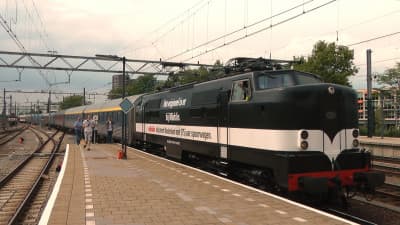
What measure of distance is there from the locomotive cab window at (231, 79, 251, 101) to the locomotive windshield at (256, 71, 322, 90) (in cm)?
40

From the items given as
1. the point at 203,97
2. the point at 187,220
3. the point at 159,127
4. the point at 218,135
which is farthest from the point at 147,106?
the point at 187,220

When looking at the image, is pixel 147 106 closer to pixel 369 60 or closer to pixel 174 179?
pixel 174 179

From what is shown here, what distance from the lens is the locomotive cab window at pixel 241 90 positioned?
11.2m

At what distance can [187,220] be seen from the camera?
7.86 m

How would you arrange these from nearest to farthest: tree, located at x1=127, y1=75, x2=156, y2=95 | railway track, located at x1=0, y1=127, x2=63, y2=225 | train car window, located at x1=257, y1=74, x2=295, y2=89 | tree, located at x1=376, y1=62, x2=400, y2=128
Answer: train car window, located at x1=257, y1=74, x2=295, y2=89 < railway track, located at x1=0, y1=127, x2=63, y2=225 < tree, located at x1=376, y1=62, x2=400, y2=128 < tree, located at x1=127, y1=75, x2=156, y2=95

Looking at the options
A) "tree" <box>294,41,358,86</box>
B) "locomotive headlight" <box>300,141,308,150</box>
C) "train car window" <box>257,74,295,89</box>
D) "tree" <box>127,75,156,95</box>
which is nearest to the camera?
"locomotive headlight" <box>300,141,308,150</box>

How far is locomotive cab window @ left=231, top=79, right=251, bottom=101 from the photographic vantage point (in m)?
11.2

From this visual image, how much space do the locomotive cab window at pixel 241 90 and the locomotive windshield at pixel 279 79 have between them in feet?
1.31

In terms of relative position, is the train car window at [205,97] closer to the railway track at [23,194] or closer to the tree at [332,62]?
the railway track at [23,194]

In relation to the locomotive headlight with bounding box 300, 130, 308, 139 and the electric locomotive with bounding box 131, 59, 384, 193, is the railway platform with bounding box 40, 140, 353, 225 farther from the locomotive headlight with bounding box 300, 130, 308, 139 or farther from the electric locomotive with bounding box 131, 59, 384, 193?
the locomotive headlight with bounding box 300, 130, 308, 139

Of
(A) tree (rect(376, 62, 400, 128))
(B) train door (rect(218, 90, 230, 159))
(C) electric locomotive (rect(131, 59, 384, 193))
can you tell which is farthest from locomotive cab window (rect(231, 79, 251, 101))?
(A) tree (rect(376, 62, 400, 128))

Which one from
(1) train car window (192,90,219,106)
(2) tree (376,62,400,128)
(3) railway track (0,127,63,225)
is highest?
(2) tree (376,62,400,128)

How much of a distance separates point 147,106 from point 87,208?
542 inches

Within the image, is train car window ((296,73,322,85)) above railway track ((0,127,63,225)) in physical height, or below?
above
